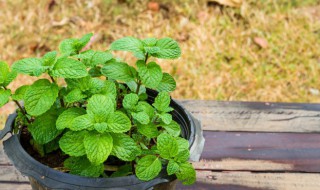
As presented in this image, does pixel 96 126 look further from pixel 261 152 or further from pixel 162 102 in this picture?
pixel 261 152

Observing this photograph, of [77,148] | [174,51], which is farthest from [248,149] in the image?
[77,148]

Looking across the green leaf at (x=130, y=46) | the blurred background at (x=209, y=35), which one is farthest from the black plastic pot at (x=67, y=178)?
the blurred background at (x=209, y=35)

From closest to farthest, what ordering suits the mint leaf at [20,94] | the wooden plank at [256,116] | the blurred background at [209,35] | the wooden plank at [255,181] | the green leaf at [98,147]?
the green leaf at [98,147] < the mint leaf at [20,94] < the wooden plank at [255,181] < the wooden plank at [256,116] < the blurred background at [209,35]

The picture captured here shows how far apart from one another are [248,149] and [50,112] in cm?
69

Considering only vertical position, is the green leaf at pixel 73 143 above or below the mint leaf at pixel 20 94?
below

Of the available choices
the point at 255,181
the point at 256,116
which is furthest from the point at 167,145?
the point at 256,116

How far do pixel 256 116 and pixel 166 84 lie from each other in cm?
60

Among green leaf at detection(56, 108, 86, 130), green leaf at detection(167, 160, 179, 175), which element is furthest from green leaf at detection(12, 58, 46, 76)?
green leaf at detection(167, 160, 179, 175)

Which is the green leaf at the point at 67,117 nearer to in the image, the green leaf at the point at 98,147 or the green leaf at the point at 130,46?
the green leaf at the point at 98,147

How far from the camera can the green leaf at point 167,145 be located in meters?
0.93

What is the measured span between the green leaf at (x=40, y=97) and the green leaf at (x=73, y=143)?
75 millimetres

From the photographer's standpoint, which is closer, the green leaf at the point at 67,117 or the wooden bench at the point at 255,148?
the green leaf at the point at 67,117

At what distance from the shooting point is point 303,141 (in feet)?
4.84

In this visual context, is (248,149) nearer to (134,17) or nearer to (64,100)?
(64,100)
